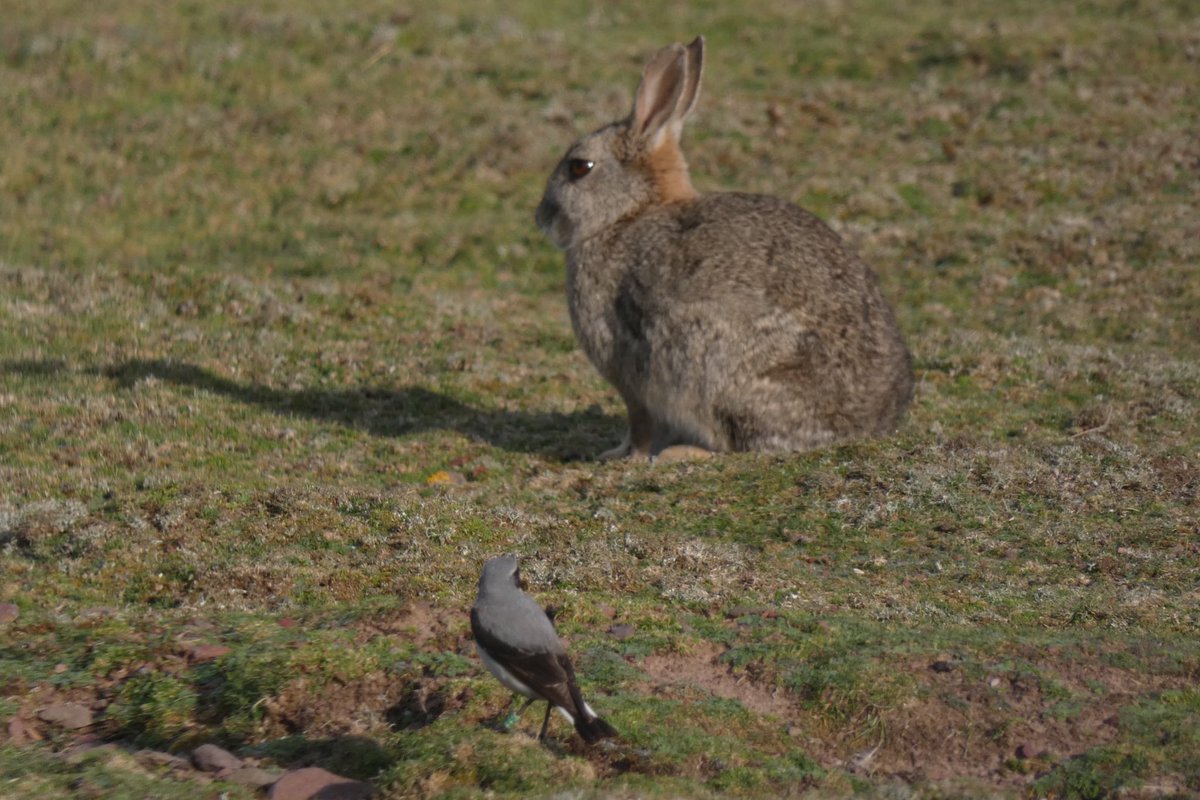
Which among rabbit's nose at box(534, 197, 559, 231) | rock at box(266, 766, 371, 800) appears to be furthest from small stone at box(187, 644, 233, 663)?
rabbit's nose at box(534, 197, 559, 231)

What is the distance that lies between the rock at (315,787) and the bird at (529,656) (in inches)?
33.1

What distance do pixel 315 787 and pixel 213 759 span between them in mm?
767

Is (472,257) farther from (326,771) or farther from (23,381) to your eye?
(326,771)

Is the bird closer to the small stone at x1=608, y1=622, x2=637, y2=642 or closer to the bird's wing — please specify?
the bird's wing

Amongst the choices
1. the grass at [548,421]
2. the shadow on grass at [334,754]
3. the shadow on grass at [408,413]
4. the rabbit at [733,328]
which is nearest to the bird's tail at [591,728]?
the grass at [548,421]

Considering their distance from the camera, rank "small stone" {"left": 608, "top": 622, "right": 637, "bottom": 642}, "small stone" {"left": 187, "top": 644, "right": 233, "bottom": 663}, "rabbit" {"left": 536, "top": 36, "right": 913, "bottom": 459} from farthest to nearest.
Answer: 1. "rabbit" {"left": 536, "top": 36, "right": 913, "bottom": 459}
2. "small stone" {"left": 608, "top": 622, "right": 637, "bottom": 642}
3. "small stone" {"left": 187, "top": 644, "right": 233, "bottom": 663}

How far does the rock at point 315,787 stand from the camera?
6.83 metres

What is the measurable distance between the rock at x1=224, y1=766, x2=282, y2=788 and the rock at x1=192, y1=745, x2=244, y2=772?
122 millimetres

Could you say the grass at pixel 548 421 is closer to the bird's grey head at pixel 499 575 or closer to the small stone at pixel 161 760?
the small stone at pixel 161 760

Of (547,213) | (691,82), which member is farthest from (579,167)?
(691,82)

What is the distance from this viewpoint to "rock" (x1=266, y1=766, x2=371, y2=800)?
683cm

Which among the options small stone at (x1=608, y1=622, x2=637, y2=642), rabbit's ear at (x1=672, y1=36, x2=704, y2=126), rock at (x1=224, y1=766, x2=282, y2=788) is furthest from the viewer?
rabbit's ear at (x1=672, y1=36, x2=704, y2=126)

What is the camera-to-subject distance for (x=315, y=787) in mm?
6898

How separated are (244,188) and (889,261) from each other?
34.5 ft
